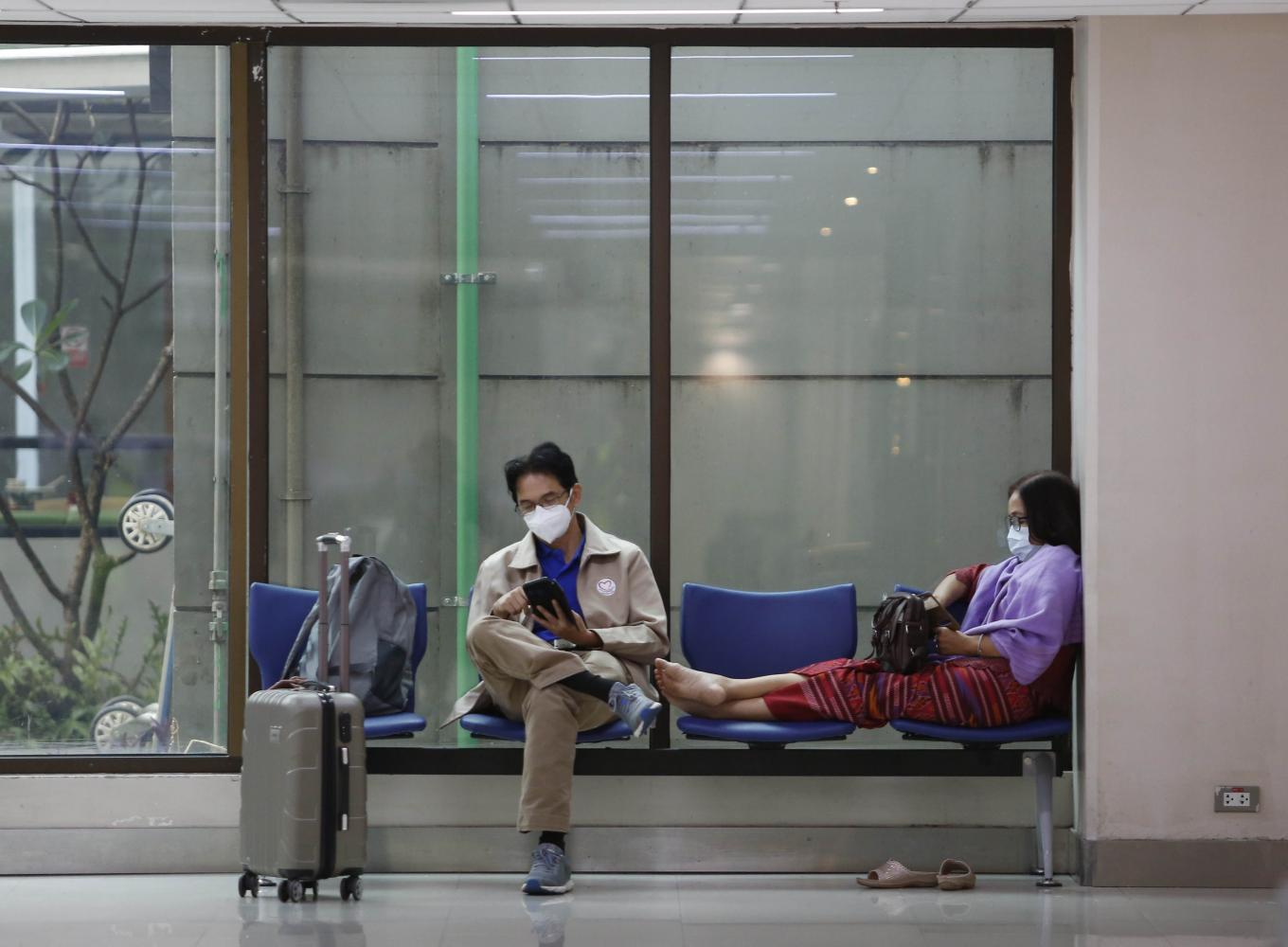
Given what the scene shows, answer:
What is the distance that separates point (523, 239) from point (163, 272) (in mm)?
1256

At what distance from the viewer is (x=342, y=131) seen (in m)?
5.38

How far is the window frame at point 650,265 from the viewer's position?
16.9ft


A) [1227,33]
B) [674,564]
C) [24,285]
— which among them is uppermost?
[1227,33]

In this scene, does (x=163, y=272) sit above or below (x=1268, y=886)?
above

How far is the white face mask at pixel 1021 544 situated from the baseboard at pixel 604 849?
91 cm

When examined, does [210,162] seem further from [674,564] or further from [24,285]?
[674,564]

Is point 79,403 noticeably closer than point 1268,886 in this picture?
No

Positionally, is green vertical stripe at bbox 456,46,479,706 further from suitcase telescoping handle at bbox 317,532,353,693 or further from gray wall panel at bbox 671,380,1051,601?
gray wall panel at bbox 671,380,1051,601

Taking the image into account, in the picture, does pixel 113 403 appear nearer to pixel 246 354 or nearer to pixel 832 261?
pixel 246 354

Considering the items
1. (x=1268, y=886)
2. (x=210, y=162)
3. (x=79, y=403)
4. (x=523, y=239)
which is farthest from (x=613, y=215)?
(x=1268, y=886)

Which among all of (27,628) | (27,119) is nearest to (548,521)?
(27,628)

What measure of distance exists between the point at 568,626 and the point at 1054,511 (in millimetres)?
1618

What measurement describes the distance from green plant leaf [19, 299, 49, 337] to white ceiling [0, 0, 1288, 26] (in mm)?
947

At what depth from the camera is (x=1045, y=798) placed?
4.88m
